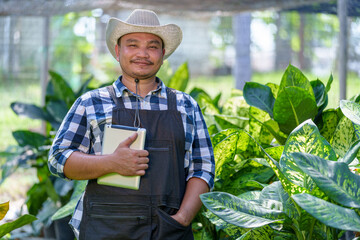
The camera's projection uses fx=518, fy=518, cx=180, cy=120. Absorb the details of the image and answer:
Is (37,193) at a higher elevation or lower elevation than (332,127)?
lower

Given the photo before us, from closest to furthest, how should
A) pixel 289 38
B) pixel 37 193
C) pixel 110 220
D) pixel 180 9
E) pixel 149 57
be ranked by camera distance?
pixel 110 220 < pixel 149 57 < pixel 37 193 < pixel 180 9 < pixel 289 38

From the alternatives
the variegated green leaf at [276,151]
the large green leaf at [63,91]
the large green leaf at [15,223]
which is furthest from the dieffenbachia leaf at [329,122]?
the large green leaf at [63,91]

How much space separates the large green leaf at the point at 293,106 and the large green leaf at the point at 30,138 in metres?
2.08

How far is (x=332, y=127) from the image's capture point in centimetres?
238

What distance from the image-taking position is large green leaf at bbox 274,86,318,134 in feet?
7.20

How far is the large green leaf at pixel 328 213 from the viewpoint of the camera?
4.66 ft

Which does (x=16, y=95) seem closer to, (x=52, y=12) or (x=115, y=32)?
(x=52, y=12)

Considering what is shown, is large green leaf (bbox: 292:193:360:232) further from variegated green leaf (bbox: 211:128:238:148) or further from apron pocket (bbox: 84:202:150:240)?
variegated green leaf (bbox: 211:128:238:148)

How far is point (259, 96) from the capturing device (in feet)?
8.05

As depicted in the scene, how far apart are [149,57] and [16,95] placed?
13.3 feet

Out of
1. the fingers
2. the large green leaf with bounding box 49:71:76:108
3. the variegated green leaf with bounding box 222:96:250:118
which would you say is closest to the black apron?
the fingers

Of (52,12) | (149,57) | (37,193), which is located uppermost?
(52,12)

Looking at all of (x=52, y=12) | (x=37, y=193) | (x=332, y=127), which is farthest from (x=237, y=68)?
(x=332, y=127)

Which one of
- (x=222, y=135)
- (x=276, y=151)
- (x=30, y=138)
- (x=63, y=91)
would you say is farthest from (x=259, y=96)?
(x=30, y=138)
